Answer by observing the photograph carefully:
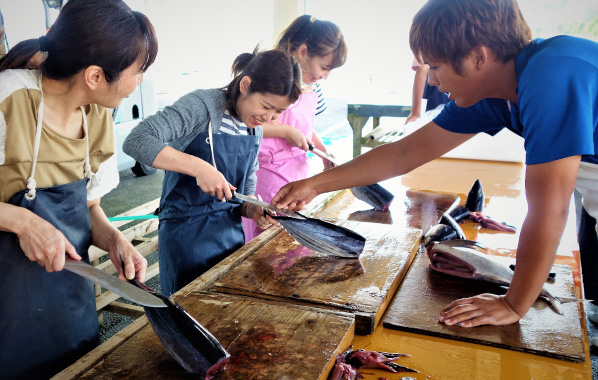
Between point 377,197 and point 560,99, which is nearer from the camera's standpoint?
point 560,99

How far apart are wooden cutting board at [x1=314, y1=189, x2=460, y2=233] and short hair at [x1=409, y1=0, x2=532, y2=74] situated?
109cm

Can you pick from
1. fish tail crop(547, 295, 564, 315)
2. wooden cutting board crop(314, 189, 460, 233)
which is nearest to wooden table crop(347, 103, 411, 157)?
wooden cutting board crop(314, 189, 460, 233)

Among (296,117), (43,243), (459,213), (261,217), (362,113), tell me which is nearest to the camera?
(43,243)

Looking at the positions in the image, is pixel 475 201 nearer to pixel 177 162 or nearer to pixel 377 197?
pixel 377 197

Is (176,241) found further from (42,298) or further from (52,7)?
(52,7)

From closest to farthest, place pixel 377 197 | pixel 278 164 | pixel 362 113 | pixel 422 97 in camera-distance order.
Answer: pixel 377 197 → pixel 278 164 → pixel 422 97 → pixel 362 113

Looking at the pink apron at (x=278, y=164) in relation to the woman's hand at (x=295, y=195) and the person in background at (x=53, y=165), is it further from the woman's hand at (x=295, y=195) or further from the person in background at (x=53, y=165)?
the person in background at (x=53, y=165)

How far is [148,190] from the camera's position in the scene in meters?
7.09

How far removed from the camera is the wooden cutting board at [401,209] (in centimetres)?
257

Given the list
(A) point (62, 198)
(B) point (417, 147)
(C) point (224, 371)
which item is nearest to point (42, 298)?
(A) point (62, 198)

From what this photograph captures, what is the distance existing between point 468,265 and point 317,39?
1721 mm

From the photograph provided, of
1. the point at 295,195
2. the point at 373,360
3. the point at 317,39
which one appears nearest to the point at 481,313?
the point at 373,360

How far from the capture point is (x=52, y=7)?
612 centimetres

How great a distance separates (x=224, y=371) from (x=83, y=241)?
784mm
